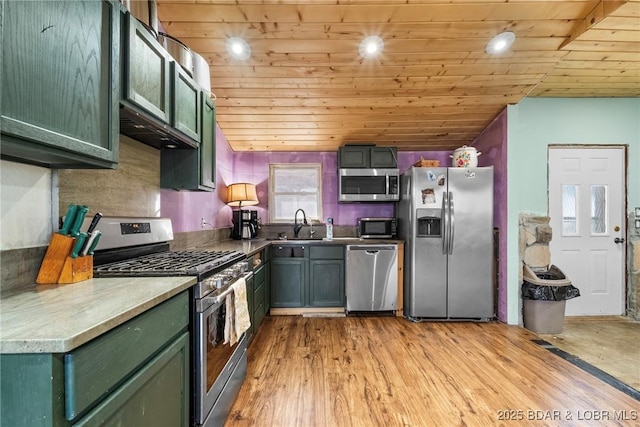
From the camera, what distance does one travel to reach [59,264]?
118 centimetres

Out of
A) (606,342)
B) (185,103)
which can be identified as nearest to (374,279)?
(606,342)

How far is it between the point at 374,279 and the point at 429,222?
0.93 meters

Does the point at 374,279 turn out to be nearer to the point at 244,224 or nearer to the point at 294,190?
the point at 294,190

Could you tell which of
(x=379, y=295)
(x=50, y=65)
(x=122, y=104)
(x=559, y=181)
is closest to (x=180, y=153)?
(x=122, y=104)

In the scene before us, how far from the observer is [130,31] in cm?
131

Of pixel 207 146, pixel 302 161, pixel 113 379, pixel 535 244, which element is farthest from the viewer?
pixel 302 161

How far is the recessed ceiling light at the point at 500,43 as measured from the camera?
2471 millimetres

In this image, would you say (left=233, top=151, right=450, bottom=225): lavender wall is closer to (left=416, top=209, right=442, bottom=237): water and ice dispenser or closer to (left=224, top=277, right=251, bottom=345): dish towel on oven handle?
(left=416, top=209, right=442, bottom=237): water and ice dispenser

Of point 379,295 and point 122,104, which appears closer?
point 122,104

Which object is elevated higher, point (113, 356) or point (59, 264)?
point (59, 264)

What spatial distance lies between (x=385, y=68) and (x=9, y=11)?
8.54 ft

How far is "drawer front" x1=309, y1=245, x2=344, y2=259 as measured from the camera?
11.7 ft

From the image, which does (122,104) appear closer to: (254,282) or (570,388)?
(254,282)

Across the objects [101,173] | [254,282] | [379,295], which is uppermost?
A: [101,173]
